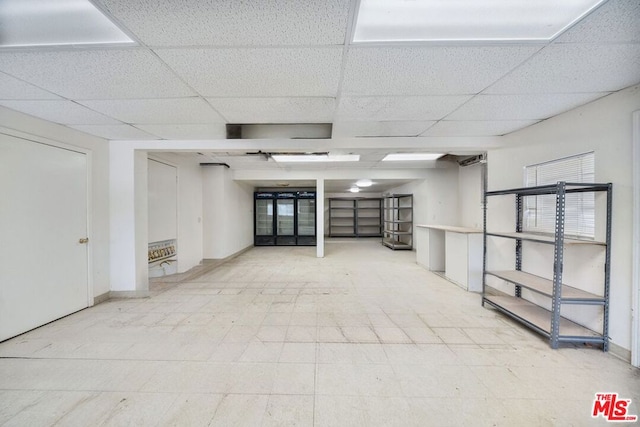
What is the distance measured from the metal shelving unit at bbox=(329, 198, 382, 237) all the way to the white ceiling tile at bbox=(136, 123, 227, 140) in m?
8.35

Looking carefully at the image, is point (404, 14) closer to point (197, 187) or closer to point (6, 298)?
point (6, 298)

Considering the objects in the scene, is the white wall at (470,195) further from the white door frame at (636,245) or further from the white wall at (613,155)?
the white door frame at (636,245)

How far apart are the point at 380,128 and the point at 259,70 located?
67.3 inches

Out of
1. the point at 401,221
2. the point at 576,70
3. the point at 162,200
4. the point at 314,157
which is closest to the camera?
the point at 576,70

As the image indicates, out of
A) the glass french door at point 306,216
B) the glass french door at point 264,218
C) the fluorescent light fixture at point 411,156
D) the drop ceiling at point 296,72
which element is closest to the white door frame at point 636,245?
the drop ceiling at point 296,72

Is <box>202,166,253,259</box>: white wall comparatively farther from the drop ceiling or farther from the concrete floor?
the drop ceiling

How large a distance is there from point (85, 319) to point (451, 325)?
407cm

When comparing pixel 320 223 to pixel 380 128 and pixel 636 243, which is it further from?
pixel 636 243

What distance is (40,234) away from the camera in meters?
2.60

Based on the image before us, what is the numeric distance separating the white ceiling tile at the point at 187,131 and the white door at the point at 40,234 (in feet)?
3.23

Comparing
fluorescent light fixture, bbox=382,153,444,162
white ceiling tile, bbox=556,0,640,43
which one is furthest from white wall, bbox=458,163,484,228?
white ceiling tile, bbox=556,0,640,43

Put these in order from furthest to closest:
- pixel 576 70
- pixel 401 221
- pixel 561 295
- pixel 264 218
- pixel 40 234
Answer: pixel 264 218
pixel 401 221
pixel 40 234
pixel 561 295
pixel 576 70

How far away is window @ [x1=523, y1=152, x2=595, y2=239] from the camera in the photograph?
2320 millimetres

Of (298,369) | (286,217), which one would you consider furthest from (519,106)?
(286,217)
